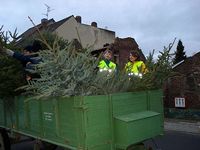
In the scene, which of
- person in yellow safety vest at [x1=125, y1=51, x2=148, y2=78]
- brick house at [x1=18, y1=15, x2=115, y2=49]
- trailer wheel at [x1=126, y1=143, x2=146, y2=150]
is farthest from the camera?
brick house at [x1=18, y1=15, x2=115, y2=49]

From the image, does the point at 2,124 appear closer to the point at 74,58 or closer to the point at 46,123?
the point at 46,123

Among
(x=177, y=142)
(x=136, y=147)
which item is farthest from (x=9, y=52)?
(x=177, y=142)

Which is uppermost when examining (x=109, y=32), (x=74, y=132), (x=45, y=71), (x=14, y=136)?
(x=109, y=32)

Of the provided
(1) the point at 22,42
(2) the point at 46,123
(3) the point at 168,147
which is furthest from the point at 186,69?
(2) the point at 46,123

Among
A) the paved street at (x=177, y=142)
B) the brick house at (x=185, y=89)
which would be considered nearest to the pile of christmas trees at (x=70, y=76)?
the paved street at (x=177, y=142)

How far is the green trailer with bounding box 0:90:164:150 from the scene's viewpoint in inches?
181

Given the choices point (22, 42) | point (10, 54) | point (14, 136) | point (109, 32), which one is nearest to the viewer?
point (10, 54)

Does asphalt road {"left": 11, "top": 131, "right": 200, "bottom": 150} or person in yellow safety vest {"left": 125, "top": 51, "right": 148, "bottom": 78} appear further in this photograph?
asphalt road {"left": 11, "top": 131, "right": 200, "bottom": 150}

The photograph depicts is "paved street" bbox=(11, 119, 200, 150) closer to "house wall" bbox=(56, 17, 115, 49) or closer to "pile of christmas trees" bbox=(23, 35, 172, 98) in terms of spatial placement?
"pile of christmas trees" bbox=(23, 35, 172, 98)

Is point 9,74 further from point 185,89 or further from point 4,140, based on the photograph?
point 185,89

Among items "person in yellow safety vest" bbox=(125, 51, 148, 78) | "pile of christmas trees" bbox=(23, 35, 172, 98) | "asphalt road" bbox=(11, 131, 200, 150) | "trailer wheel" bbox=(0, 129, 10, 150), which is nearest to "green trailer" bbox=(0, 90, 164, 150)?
"pile of christmas trees" bbox=(23, 35, 172, 98)

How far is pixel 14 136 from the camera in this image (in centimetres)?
711

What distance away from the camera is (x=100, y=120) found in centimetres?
469

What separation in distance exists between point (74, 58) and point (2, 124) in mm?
3539
